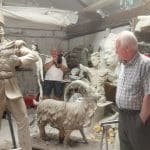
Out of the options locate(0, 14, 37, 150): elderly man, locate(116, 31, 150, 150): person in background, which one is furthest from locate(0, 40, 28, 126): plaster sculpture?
locate(116, 31, 150, 150): person in background

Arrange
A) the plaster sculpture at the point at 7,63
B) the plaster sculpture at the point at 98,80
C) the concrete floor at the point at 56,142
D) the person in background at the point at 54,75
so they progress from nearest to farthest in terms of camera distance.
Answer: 1. the plaster sculpture at the point at 7,63
2. the concrete floor at the point at 56,142
3. the plaster sculpture at the point at 98,80
4. the person in background at the point at 54,75

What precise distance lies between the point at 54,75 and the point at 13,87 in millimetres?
4012

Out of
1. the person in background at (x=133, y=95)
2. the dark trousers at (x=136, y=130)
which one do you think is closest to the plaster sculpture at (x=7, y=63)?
the person in background at (x=133, y=95)

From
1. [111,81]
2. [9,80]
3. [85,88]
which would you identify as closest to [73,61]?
[111,81]

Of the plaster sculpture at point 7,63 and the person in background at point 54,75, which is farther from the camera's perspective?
the person in background at point 54,75

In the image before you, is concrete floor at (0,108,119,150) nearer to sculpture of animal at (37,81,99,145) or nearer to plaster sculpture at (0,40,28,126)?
sculpture of animal at (37,81,99,145)

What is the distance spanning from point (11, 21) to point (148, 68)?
6571 mm

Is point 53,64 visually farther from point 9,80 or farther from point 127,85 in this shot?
point 127,85

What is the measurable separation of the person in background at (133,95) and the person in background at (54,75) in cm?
526

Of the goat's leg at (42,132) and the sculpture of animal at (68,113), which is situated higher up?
the sculpture of animal at (68,113)

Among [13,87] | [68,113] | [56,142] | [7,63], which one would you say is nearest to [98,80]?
[68,113]

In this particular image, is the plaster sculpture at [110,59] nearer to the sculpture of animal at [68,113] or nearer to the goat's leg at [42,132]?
the sculpture of animal at [68,113]

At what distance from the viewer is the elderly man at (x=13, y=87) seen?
442cm

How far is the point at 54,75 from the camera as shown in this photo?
854cm
